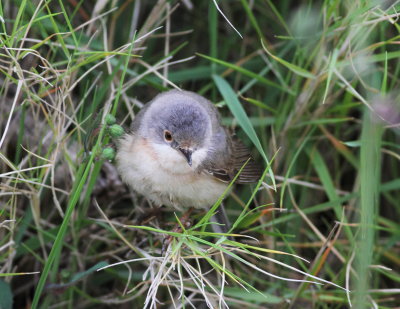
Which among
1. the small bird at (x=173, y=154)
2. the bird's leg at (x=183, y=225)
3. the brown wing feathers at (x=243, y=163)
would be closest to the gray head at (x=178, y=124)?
the small bird at (x=173, y=154)

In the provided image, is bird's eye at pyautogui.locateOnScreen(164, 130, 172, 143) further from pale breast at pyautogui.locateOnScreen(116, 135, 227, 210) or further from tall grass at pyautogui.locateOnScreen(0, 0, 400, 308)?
tall grass at pyautogui.locateOnScreen(0, 0, 400, 308)

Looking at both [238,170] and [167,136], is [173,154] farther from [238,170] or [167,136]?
[238,170]

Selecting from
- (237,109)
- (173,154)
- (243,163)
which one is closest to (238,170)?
(243,163)

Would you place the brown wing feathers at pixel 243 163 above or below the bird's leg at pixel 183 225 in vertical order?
above

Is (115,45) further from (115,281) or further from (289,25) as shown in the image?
(115,281)

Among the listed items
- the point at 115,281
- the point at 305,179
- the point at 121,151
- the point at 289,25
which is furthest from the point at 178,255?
the point at 289,25

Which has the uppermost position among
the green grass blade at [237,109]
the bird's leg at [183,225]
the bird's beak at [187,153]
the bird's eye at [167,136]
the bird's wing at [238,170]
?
the green grass blade at [237,109]

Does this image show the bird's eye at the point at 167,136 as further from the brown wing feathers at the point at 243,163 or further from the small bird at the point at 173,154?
the brown wing feathers at the point at 243,163

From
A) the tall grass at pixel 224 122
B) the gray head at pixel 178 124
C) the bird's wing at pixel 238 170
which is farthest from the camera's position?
the bird's wing at pixel 238 170
